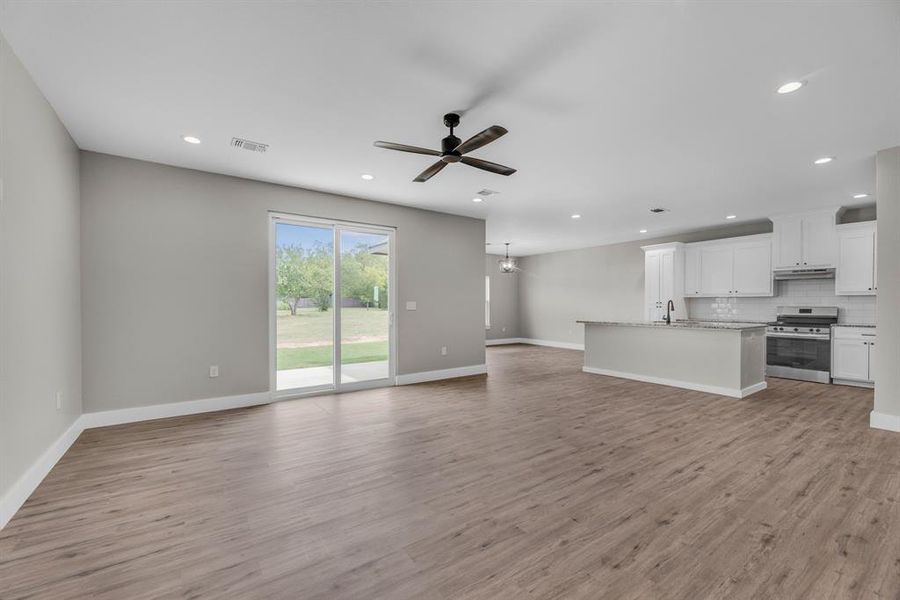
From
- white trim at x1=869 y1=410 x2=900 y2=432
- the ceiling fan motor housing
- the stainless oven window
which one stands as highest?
the ceiling fan motor housing

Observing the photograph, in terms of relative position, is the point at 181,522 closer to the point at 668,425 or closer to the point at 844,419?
the point at 668,425

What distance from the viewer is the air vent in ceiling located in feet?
11.9

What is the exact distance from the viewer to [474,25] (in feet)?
6.87

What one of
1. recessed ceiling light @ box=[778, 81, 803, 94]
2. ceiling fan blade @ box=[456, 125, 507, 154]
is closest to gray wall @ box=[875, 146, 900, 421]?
recessed ceiling light @ box=[778, 81, 803, 94]

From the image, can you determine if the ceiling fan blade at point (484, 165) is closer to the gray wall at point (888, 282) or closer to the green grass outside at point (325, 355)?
the green grass outside at point (325, 355)

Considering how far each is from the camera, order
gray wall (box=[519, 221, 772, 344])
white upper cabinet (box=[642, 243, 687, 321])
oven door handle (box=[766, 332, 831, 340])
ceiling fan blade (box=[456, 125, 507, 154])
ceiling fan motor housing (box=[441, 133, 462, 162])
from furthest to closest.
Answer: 1. gray wall (box=[519, 221, 772, 344])
2. white upper cabinet (box=[642, 243, 687, 321])
3. oven door handle (box=[766, 332, 831, 340])
4. ceiling fan motor housing (box=[441, 133, 462, 162])
5. ceiling fan blade (box=[456, 125, 507, 154])

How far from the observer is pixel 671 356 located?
5746 millimetres

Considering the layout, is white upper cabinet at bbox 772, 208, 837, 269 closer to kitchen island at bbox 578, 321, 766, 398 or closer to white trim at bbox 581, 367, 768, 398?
kitchen island at bbox 578, 321, 766, 398

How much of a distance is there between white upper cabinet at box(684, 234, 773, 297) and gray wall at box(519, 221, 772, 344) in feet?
1.80

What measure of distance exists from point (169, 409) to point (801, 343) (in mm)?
8928

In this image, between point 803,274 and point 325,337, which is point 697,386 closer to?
point 803,274

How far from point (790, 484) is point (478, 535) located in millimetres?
2296

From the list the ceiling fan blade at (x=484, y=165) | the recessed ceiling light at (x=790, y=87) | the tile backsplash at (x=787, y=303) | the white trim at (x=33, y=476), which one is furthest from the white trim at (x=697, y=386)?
the white trim at (x=33, y=476)

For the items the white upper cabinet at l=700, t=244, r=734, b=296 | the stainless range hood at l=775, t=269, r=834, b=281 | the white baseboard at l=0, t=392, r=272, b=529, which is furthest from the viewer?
the white upper cabinet at l=700, t=244, r=734, b=296
